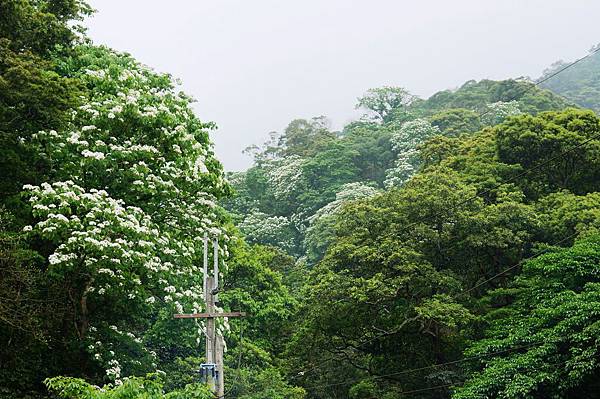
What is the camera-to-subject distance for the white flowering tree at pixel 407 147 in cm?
3431

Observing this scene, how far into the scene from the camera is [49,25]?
41.8ft

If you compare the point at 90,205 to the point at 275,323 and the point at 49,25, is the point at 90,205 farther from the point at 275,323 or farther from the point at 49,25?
the point at 275,323

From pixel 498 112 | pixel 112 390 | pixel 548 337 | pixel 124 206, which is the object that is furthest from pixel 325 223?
pixel 112 390

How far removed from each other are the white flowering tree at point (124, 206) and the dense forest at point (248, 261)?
40 millimetres

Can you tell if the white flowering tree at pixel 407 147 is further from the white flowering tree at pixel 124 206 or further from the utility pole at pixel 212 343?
the utility pole at pixel 212 343

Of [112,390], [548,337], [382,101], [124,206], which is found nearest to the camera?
[112,390]

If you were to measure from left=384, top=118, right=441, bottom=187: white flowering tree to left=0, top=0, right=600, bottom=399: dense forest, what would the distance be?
9.76m

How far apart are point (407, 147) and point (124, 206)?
28.5 m

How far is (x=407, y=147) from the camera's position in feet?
127

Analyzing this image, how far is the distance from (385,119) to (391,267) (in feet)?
117

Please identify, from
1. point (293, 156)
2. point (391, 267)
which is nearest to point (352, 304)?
point (391, 267)

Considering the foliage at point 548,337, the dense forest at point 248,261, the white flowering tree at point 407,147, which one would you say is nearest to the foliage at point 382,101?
the white flowering tree at point 407,147

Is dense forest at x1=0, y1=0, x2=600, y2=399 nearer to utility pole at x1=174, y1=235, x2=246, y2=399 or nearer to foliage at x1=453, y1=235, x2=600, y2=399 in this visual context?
foliage at x1=453, y1=235, x2=600, y2=399

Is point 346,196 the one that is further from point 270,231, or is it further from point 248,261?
point 248,261
